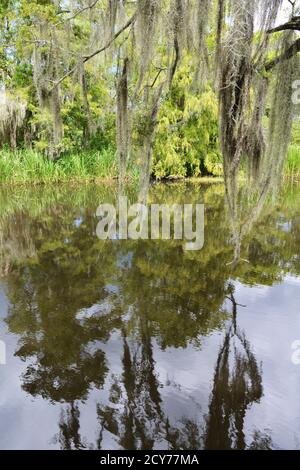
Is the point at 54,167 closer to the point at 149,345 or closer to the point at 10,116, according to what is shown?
the point at 10,116

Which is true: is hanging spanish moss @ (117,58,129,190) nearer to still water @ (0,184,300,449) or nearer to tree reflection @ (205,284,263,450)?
still water @ (0,184,300,449)

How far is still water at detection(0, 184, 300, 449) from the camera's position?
2037 millimetres

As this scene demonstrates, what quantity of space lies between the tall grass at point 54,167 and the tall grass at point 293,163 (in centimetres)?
610

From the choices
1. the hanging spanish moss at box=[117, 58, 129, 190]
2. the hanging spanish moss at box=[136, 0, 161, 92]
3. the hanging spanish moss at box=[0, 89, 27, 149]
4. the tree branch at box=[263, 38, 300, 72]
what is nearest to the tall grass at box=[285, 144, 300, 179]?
the hanging spanish moss at box=[0, 89, 27, 149]

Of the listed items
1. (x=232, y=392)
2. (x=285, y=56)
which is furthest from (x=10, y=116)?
(x=232, y=392)

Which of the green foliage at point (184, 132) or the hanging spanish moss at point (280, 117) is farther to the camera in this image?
the green foliage at point (184, 132)

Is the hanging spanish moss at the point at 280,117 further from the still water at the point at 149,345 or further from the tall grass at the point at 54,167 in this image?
the tall grass at the point at 54,167

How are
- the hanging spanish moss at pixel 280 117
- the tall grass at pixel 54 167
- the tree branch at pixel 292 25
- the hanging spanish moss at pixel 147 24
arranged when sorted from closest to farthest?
the tree branch at pixel 292 25
the hanging spanish moss at pixel 147 24
the hanging spanish moss at pixel 280 117
the tall grass at pixel 54 167

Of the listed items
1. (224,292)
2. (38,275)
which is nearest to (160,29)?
(224,292)

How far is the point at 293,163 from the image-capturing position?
1466 centimetres

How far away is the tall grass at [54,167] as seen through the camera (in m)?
12.8

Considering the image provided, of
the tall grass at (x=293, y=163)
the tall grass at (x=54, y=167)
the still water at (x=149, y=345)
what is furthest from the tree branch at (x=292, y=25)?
the tall grass at (x=293, y=163)

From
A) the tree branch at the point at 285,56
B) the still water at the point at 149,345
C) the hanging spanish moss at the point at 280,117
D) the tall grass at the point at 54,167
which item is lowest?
the still water at the point at 149,345

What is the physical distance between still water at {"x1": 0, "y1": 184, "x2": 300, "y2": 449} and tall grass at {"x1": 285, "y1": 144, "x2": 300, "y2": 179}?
9.87 metres
